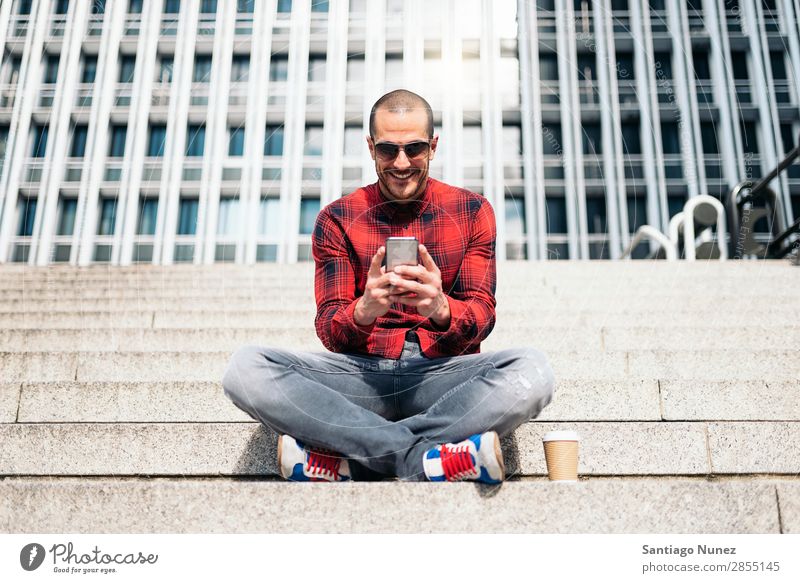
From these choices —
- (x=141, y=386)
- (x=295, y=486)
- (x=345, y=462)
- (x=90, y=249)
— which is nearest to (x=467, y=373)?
(x=345, y=462)

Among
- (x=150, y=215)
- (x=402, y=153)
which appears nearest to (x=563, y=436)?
(x=402, y=153)

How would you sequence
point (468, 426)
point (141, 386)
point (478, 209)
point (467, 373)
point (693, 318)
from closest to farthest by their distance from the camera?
point (468, 426) < point (467, 373) < point (478, 209) < point (141, 386) < point (693, 318)

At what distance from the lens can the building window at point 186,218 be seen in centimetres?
1977

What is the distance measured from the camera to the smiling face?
2160 mm

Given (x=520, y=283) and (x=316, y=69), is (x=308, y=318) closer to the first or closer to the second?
(x=316, y=69)

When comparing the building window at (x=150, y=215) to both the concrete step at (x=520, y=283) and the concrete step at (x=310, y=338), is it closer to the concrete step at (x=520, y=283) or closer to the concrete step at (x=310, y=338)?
the concrete step at (x=520, y=283)

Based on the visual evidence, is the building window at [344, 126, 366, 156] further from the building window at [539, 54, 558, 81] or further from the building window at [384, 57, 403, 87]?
the building window at [539, 54, 558, 81]

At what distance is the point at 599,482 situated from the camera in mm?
1702

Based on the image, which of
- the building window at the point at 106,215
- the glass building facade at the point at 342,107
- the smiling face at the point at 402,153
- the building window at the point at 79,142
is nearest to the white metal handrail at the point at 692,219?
the glass building facade at the point at 342,107

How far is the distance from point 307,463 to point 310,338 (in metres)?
1.51

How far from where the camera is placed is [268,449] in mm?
2242

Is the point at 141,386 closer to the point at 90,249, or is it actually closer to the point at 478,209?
the point at 478,209

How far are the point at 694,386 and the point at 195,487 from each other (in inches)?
65.7
